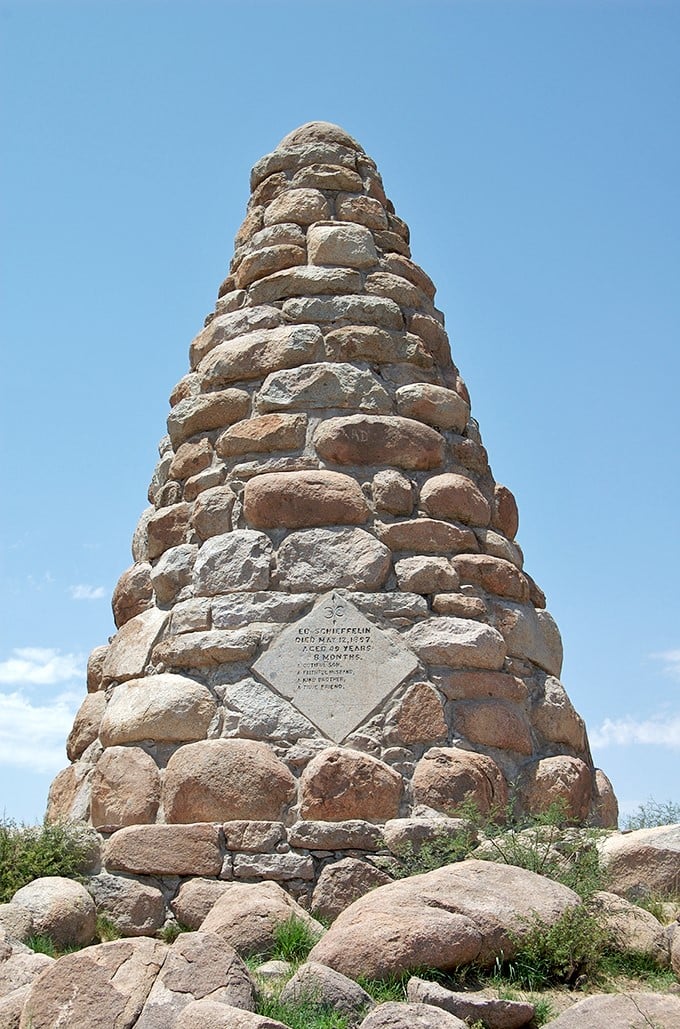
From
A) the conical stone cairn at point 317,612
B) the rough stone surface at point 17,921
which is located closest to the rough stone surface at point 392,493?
the conical stone cairn at point 317,612

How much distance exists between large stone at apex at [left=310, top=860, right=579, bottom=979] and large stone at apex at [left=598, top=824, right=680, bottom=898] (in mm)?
579

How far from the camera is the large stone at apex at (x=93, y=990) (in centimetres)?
349

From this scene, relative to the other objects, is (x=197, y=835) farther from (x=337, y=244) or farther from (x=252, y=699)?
(x=337, y=244)

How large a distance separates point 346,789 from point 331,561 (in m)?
1.11

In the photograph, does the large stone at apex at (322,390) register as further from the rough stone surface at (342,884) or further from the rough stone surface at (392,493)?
the rough stone surface at (342,884)

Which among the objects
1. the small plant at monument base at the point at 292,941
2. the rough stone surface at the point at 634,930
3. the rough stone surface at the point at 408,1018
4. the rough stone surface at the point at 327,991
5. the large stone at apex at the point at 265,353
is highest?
the large stone at apex at the point at 265,353

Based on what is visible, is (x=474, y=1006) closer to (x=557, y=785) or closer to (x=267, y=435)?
(x=557, y=785)

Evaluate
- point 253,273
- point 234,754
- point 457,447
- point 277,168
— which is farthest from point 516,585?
point 277,168

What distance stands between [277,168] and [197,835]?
3.96 metres

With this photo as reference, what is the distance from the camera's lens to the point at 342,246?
654 centimetres

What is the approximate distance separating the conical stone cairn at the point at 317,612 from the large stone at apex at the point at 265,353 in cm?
1

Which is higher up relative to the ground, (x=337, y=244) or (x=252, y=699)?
(x=337, y=244)

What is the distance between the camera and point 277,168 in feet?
23.0

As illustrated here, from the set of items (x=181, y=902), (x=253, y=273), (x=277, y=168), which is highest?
(x=277, y=168)
